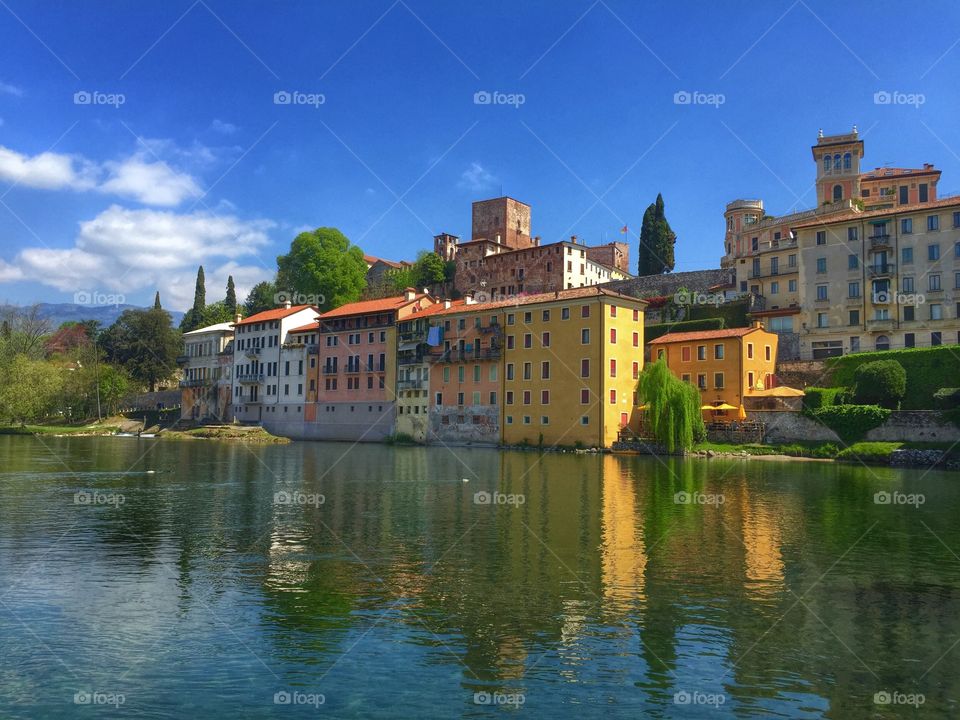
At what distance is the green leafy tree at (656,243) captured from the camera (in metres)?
99.0

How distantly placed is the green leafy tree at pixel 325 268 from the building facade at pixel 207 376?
43.0ft

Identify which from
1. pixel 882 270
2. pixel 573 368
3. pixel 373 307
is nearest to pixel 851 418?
pixel 882 270

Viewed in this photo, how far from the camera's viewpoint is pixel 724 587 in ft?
56.5

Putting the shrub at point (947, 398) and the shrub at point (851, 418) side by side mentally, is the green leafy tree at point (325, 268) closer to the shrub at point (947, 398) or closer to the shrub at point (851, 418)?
the shrub at point (851, 418)

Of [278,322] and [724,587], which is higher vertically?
[278,322]

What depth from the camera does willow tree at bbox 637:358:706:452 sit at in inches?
2281

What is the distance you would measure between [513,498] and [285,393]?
7031 centimetres

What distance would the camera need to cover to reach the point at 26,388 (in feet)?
269

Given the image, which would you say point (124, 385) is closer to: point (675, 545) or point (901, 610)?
point (675, 545)

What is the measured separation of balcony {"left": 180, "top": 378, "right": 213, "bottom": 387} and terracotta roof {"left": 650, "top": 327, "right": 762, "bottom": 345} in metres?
67.0

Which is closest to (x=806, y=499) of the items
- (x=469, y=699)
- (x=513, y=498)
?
(x=513, y=498)

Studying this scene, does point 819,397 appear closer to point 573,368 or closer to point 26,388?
point 573,368

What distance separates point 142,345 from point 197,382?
13.3m

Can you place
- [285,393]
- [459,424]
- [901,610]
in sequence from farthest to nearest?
[285,393] → [459,424] → [901,610]
